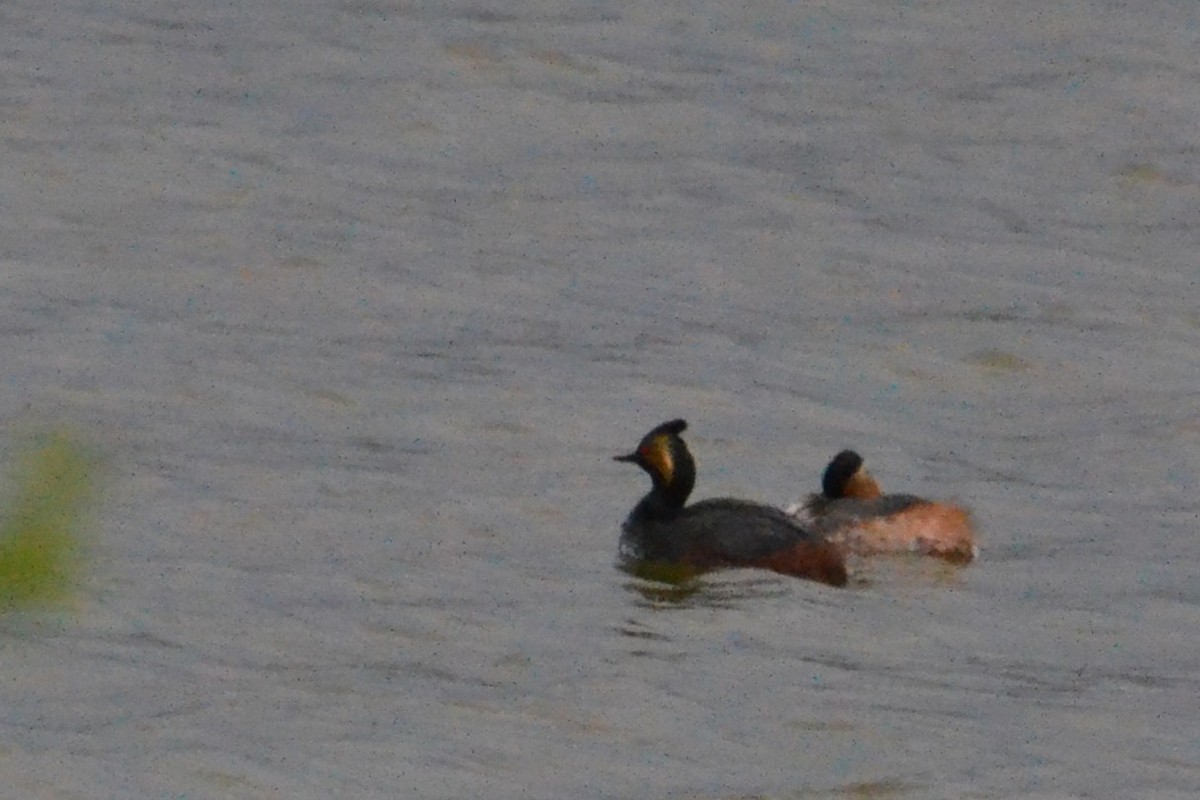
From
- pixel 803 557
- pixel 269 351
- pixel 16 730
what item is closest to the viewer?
pixel 16 730

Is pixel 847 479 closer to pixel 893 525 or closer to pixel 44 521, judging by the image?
pixel 893 525

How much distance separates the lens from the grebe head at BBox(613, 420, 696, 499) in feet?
41.0

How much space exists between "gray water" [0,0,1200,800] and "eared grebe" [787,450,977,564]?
7.1 inches

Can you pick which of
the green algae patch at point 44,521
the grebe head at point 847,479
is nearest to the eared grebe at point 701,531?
the grebe head at point 847,479

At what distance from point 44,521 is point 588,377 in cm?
1258

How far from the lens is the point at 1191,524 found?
41.9ft

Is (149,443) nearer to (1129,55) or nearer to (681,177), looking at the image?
(681,177)

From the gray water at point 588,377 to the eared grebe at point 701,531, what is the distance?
141 millimetres

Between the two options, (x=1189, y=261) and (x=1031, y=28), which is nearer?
(x=1189, y=261)

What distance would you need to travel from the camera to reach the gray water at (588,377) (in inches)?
354

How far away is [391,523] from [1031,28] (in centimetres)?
1163

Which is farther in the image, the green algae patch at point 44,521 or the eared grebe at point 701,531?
the eared grebe at point 701,531

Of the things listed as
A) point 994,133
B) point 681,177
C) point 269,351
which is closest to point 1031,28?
point 994,133

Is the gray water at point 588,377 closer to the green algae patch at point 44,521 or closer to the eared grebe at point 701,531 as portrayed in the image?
the green algae patch at point 44,521
